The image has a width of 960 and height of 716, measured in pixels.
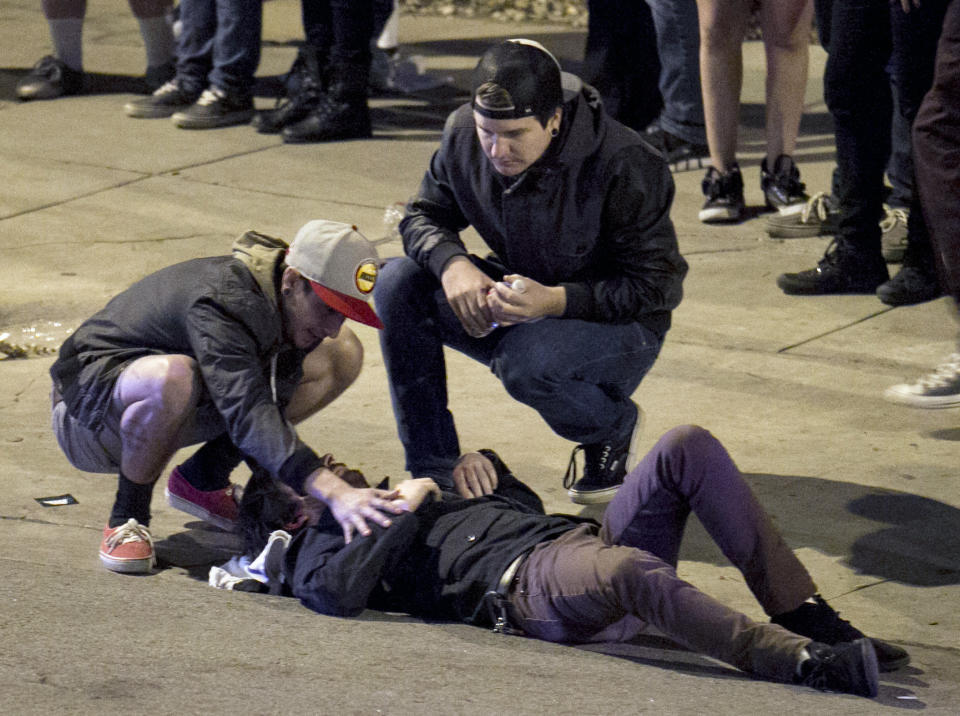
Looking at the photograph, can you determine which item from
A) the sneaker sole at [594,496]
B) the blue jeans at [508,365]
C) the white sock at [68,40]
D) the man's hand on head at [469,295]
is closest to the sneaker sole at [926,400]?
the blue jeans at [508,365]

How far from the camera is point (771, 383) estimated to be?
15.5ft

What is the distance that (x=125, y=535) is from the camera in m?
3.60

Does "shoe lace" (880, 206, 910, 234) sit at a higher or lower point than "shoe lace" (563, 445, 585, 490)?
higher

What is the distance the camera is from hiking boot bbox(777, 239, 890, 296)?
17.8 ft

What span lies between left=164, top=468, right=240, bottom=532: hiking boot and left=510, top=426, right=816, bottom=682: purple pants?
3.30ft

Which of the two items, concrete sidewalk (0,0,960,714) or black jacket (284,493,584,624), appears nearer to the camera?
concrete sidewalk (0,0,960,714)

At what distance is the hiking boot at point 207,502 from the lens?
3.91 meters

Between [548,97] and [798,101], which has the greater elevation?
[548,97]

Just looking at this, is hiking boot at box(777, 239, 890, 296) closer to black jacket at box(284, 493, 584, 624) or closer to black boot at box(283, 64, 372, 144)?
black jacket at box(284, 493, 584, 624)

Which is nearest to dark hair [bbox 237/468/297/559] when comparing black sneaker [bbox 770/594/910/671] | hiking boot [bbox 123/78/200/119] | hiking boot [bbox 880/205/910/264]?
black sneaker [bbox 770/594/910/671]

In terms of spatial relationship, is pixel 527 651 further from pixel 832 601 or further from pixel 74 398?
pixel 74 398

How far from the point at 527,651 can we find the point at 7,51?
7.36 m

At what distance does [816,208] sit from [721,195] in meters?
0.39

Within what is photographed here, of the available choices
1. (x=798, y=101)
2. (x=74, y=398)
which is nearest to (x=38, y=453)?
(x=74, y=398)
